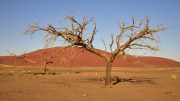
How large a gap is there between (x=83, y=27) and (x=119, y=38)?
2.71 meters

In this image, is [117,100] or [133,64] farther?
[133,64]

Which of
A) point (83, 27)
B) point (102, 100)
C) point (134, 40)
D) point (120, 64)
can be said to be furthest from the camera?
point (120, 64)

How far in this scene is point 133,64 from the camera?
362ft

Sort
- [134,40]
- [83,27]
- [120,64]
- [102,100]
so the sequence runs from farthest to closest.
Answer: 1. [120,64]
2. [134,40]
3. [83,27]
4. [102,100]

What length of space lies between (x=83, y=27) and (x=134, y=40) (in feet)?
12.8

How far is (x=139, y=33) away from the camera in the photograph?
20.8m

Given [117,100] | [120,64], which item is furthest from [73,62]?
[117,100]

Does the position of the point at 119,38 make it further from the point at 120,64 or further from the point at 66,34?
the point at 120,64

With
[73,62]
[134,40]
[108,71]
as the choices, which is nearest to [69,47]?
[108,71]

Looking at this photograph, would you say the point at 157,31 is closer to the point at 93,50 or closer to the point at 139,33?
the point at 139,33

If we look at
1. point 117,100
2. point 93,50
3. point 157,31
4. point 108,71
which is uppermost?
point 157,31

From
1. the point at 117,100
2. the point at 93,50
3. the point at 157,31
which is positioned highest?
the point at 157,31

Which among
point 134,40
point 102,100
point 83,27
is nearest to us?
point 102,100

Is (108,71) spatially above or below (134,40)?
below
